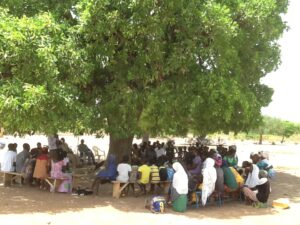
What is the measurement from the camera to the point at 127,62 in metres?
14.1

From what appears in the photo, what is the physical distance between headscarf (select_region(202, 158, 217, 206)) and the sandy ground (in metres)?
0.50

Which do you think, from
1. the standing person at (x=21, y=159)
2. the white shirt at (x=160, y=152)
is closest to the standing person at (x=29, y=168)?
the standing person at (x=21, y=159)

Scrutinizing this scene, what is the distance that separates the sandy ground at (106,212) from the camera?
35.9ft

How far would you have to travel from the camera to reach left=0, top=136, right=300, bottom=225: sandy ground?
1094cm

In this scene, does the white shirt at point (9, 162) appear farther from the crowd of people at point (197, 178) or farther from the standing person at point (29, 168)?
the crowd of people at point (197, 178)

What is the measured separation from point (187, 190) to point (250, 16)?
6.80 m

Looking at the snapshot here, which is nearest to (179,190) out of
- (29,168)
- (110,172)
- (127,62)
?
(110,172)

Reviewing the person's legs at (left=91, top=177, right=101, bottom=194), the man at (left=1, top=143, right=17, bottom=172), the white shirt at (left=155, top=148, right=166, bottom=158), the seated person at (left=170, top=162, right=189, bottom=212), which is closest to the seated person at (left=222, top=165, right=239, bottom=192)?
the seated person at (left=170, top=162, right=189, bottom=212)

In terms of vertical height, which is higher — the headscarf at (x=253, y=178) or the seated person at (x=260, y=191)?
the headscarf at (x=253, y=178)

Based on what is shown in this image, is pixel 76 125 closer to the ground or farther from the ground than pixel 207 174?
farther from the ground

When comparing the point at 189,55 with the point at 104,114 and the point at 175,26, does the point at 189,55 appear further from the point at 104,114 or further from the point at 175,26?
the point at 104,114

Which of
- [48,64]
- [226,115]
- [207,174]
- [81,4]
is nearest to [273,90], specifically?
[226,115]

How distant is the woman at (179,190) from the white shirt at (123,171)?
2130mm

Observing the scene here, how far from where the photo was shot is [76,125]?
1285 centimetres
